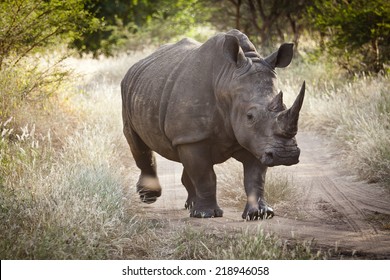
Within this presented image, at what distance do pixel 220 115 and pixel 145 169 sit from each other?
174 centimetres

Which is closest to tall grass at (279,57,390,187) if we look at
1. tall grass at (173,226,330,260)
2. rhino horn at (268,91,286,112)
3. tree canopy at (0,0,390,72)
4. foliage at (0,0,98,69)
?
tree canopy at (0,0,390,72)

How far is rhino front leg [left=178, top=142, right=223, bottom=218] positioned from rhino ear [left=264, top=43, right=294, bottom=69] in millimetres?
901

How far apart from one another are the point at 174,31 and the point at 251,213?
2097 cm

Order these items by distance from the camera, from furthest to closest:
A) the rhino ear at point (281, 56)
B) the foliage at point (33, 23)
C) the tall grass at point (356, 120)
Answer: the foliage at point (33, 23) → the tall grass at point (356, 120) → the rhino ear at point (281, 56)

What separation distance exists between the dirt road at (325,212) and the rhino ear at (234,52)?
134 centimetres

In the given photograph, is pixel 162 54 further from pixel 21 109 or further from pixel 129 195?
pixel 21 109

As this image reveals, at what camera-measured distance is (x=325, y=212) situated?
22.3 feet

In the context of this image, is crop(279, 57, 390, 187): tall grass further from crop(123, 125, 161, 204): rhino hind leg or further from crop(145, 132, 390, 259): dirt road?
crop(123, 125, 161, 204): rhino hind leg

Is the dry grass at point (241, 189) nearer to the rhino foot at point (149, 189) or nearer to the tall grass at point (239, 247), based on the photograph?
the rhino foot at point (149, 189)

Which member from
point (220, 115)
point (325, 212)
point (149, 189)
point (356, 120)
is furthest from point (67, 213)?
point (356, 120)

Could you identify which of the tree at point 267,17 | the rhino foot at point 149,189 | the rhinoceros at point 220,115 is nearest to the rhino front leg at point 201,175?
the rhinoceros at point 220,115

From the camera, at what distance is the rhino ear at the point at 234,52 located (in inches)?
235

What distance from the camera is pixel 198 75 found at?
6.25m

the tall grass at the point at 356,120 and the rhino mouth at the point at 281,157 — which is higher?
the rhino mouth at the point at 281,157
